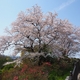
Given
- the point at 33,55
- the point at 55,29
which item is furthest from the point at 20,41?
the point at 55,29

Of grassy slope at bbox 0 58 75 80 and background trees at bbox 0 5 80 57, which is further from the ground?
background trees at bbox 0 5 80 57

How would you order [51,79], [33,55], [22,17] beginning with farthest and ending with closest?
[22,17]
[33,55]
[51,79]

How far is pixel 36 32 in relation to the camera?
15.8m

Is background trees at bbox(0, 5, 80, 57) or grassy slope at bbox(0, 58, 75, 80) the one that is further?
background trees at bbox(0, 5, 80, 57)

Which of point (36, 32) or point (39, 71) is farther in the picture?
point (36, 32)

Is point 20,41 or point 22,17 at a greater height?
point 22,17

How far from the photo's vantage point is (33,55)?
15156mm

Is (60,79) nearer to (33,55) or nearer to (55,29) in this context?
(33,55)

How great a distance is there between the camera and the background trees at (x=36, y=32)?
15664 millimetres

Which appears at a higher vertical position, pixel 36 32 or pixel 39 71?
pixel 36 32

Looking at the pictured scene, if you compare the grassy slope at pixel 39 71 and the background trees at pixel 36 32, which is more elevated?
the background trees at pixel 36 32

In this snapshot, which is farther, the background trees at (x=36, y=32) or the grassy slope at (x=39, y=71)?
the background trees at (x=36, y=32)

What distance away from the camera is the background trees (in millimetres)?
15664

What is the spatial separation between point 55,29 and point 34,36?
1791mm
